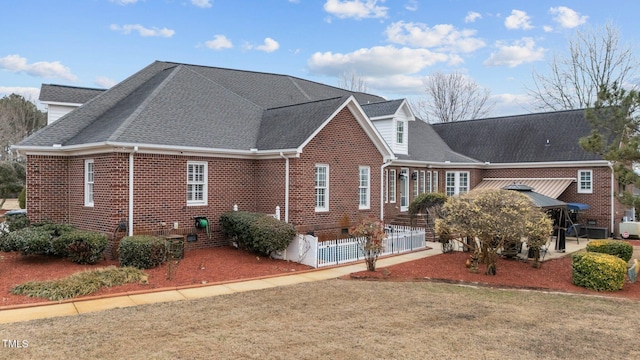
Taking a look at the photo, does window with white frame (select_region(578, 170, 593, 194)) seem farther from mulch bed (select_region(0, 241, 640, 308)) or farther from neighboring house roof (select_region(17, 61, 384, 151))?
neighboring house roof (select_region(17, 61, 384, 151))

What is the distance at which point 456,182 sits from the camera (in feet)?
90.7

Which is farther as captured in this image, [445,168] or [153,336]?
[445,168]

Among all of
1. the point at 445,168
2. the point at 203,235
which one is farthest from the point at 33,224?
the point at 445,168

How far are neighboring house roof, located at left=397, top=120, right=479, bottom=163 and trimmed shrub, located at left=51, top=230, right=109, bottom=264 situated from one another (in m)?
16.0

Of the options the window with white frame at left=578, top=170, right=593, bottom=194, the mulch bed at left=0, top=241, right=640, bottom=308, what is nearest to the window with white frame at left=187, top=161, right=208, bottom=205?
the mulch bed at left=0, top=241, right=640, bottom=308

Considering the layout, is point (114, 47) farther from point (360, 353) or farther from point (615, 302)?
point (615, 302)

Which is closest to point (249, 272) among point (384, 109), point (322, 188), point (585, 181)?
point (322, 188)

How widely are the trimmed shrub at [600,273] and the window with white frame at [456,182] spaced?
51.0ft

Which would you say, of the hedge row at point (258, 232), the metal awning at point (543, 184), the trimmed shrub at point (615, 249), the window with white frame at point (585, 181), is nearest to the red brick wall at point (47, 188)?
the hedge row at point (258, 232)

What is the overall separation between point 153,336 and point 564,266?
13942 mm

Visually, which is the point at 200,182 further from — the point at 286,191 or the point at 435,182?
the point at 435,182

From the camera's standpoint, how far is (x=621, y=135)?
44.3ft

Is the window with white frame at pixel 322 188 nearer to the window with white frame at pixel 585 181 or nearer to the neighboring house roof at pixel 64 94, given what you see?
the neighboring house roof at pixel 64 94

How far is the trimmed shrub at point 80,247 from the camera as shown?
41.5 feet
